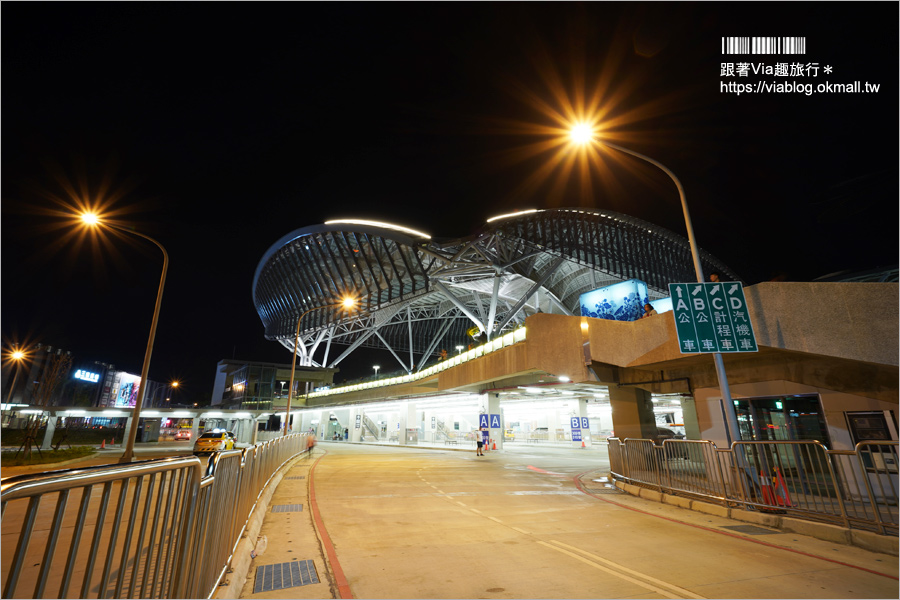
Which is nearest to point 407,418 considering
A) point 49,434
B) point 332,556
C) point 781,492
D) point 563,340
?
point 563,340

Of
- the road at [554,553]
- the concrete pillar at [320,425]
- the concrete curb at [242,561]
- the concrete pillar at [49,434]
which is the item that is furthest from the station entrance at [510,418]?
the concrete curb at [242,561]

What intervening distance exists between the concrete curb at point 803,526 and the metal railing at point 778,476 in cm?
20

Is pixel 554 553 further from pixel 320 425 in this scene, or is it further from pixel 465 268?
pixel 320 425

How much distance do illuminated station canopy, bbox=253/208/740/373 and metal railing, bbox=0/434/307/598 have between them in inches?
1260

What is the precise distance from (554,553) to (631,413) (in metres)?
13.5

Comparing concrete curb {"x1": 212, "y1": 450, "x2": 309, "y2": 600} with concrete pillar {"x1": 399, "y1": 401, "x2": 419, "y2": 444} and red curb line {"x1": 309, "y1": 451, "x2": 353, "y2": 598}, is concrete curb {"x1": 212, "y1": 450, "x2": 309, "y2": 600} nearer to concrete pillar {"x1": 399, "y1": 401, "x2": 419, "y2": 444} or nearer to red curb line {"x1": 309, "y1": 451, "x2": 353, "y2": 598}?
red curb line {"x1": 309, "y1": 451, "x2": 353, "y2": 598}

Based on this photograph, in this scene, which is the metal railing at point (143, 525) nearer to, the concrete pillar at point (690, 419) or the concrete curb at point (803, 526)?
the concrete curb at point (803, 526)

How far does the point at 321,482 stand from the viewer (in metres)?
14.8

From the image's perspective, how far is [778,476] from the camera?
8.56 meters

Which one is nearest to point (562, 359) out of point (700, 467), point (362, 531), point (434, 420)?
point (700, 467)

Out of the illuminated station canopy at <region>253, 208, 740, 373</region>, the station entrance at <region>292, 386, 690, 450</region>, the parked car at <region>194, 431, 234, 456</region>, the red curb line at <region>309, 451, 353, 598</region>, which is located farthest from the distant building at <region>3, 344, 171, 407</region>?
the red curb line at <region>309, 451, 353, 598</region>

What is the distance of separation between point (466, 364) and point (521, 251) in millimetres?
20688

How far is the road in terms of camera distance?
488cm

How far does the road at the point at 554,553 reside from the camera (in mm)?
4875
